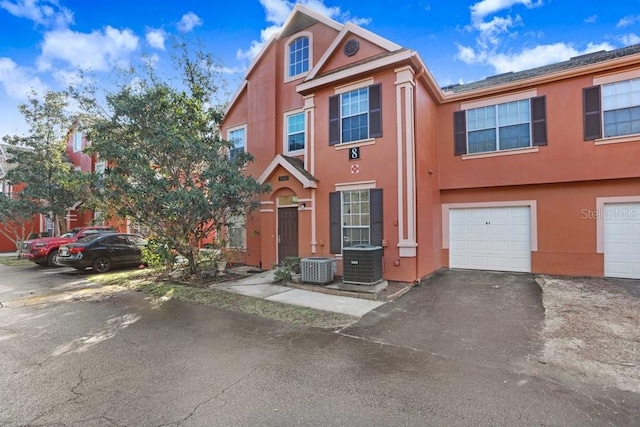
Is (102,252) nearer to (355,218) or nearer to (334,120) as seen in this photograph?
(355,218)

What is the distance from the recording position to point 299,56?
504 inches

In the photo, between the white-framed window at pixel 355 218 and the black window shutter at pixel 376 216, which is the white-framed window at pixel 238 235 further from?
the black window shutter at pixel 376 216

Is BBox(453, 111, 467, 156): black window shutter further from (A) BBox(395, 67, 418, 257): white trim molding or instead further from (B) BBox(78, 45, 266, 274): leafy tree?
(B) BBox(78, 45, 266, 274): leafy tree

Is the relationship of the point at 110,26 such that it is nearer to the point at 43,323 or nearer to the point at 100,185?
the point at 100,185

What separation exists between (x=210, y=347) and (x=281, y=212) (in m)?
7.02

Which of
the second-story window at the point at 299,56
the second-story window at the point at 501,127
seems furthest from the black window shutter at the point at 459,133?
the second-story window at the point at 299,56

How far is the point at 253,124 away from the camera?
45.0 ft

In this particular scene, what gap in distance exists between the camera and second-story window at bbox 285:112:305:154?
1249 centimetres

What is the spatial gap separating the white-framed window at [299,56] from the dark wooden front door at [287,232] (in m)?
5.34

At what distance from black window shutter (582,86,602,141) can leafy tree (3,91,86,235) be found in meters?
21.8

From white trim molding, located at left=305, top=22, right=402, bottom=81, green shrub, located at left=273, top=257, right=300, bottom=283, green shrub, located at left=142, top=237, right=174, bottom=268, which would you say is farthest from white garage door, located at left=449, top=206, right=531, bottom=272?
green shrub, located at left=142, top=237, right=174, bottom=268

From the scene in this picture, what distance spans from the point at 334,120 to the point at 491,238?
250 inches

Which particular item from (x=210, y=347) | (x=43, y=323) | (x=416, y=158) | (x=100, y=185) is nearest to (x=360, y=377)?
(x=210, y=347)
